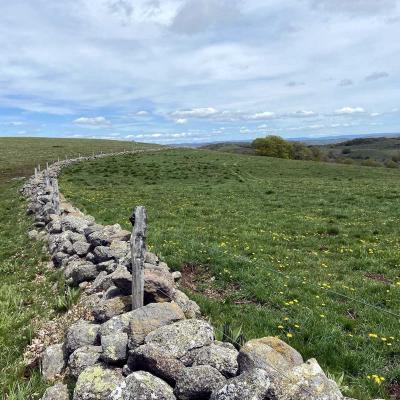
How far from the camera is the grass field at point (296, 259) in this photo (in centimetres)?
919

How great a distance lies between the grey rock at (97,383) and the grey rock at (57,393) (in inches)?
16.6

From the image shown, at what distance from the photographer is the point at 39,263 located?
16.0m

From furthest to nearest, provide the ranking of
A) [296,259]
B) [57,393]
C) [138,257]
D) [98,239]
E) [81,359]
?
1. [296,259]
2. [98,239]
3. [138,257]
4. [81,359]
5. [57,393]

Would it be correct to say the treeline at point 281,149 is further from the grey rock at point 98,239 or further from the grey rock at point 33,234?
the grey rock at point 98,239

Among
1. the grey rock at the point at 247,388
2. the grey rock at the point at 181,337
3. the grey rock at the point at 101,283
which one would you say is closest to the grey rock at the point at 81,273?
the grey rock at the point at 101,283

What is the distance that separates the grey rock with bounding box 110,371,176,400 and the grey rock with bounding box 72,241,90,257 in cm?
888

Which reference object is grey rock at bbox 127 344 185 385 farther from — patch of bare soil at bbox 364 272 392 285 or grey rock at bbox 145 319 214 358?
patch of bare soil at bbox 364 272 392 285

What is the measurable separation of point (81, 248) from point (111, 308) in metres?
6.07

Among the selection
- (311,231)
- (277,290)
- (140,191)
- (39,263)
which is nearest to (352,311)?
(277,290)

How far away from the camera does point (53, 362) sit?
313 inches

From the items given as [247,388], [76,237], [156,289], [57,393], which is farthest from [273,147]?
[247,388]

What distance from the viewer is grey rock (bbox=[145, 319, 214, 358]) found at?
21.6ft

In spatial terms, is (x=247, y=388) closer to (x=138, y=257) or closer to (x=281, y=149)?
(x=138, y=257)

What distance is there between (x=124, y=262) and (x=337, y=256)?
31.4 ft
